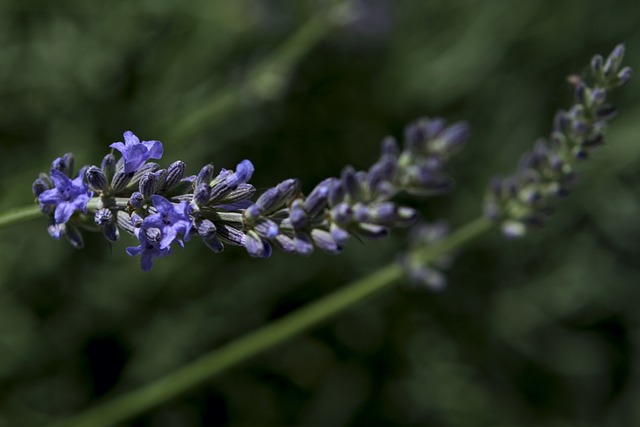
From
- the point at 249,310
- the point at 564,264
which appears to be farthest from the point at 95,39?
the point at 564,264

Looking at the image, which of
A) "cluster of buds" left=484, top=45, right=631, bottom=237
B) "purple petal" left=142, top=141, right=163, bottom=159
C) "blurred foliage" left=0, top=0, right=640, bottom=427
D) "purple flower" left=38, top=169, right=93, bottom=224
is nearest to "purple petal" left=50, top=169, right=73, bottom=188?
"purple flower" left=38, top=169, right=93, bottom=224

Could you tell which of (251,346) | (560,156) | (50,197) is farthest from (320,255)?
(50,197)

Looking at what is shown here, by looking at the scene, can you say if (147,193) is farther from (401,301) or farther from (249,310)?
(401,301)

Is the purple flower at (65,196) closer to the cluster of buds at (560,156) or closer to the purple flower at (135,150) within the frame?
the purple flower at (135,150)

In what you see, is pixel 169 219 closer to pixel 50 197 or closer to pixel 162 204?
pixel 162 204

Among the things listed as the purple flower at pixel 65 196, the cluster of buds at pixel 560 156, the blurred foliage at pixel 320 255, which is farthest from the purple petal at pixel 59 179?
the blurred foliage at pixel 320 255

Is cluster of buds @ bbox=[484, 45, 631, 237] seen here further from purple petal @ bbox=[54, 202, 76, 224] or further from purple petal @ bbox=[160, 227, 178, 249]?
purple petal @ bbox=[54, 202, 76, 224]
